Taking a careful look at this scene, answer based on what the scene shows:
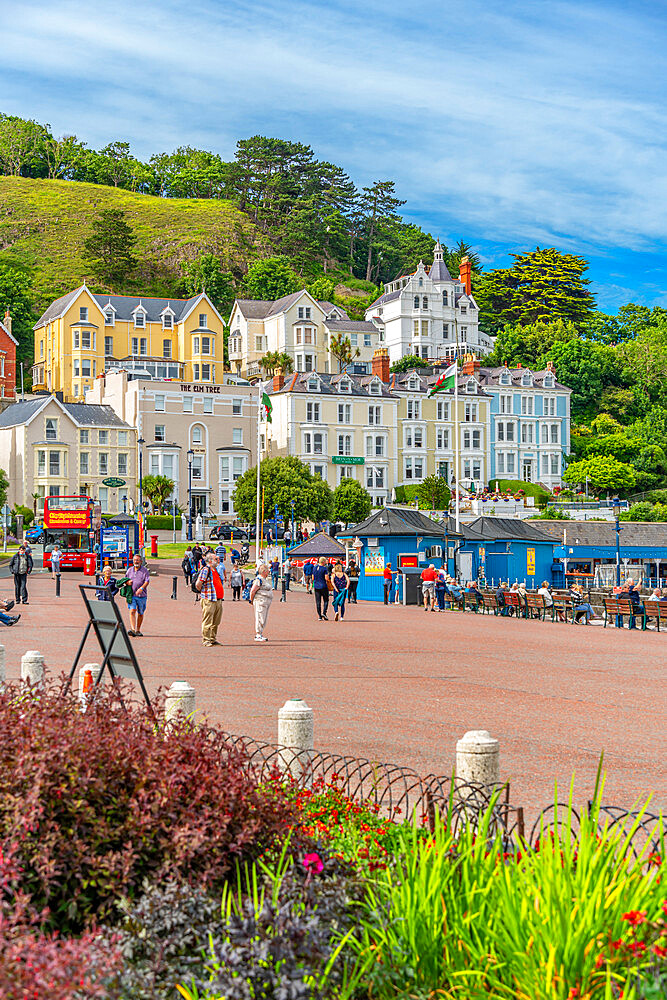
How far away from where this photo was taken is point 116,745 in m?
5.77

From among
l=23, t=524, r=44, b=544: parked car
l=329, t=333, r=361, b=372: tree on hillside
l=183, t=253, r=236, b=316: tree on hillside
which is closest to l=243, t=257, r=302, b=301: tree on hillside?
l=183, t=253, r=236, b=316: tree on hillside

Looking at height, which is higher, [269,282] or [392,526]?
[269,282]

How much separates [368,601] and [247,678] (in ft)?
79.6

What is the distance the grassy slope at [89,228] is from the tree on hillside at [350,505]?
65353 mm

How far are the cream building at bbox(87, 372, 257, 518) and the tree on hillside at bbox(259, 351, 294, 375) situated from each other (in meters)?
8.81

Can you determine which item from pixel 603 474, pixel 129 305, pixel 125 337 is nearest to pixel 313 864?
pixel 603 474

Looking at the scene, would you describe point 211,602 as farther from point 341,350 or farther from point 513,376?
point 341,350

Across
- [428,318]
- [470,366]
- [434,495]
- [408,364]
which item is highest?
[428,318]

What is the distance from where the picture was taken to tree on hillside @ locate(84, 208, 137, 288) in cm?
13425

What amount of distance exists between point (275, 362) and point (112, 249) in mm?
44803

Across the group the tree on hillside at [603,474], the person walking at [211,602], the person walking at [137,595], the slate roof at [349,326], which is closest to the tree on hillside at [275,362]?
the slate roof at [349,326]

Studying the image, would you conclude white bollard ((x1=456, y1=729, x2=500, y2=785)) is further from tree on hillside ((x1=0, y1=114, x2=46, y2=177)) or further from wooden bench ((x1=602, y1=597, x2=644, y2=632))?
tree on hillside ((x1=0, y1=114, x2=46, y2=177))

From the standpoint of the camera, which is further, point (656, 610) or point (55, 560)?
point (55, 560)

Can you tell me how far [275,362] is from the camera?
10194 centimetres
